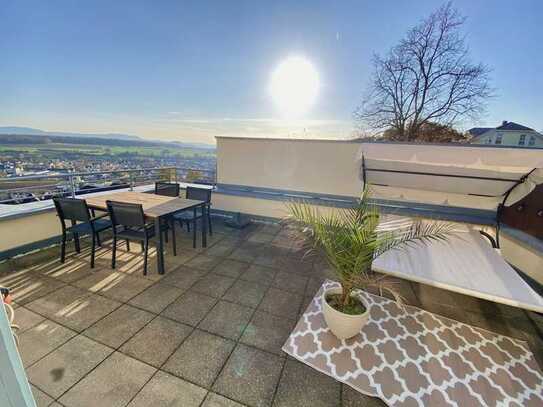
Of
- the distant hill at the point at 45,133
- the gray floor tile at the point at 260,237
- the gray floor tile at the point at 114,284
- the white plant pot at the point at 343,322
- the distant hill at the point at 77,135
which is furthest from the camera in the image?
the distant hill at the point at 77,135

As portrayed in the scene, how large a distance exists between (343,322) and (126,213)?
8.78ft

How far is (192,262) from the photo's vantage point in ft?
10.3

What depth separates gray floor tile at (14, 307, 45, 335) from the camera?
6.21ft

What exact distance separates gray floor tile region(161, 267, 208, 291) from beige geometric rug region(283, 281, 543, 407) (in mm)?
1390

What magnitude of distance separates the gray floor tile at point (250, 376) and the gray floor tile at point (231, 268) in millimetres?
1146

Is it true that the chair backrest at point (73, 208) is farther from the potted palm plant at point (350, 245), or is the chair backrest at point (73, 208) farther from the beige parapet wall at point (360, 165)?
the beige parapet wall at point (360, 165)

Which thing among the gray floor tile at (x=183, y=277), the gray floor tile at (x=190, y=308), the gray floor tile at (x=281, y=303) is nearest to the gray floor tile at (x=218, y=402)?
the gray floor tile at (x=190, y=308)

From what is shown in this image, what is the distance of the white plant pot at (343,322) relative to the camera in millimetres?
1812

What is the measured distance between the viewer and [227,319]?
211cm

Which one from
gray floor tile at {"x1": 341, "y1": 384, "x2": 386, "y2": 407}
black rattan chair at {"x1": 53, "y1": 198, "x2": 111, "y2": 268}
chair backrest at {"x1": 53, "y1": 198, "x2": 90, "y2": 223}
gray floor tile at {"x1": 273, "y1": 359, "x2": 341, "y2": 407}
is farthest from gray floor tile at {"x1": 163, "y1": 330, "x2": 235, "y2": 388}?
chair backrest at {"x1": 53, "y1": 198, "x2": 90, "y2": 223}

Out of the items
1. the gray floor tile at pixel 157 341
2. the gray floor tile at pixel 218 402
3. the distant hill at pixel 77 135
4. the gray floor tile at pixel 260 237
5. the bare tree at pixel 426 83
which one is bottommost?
the gray floor tile at pixel 157 341

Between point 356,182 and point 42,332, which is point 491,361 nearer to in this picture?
point 356,182

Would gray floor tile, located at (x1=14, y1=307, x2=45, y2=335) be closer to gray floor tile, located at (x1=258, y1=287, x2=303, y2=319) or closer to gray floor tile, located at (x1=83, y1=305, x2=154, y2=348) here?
gray floor tile, located at (x1=83, y1=305, x2=154, y2=348)

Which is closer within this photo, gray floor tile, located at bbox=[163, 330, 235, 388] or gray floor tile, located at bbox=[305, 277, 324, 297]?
gray floor tile, located at bbox=[163, 330, 235, 388]
